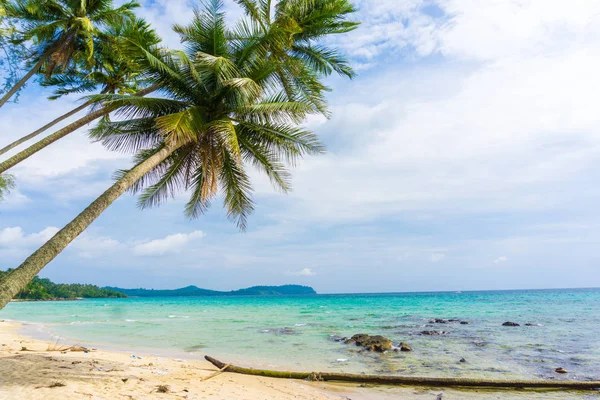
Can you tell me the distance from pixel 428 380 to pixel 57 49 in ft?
47.6

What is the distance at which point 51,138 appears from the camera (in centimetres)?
961

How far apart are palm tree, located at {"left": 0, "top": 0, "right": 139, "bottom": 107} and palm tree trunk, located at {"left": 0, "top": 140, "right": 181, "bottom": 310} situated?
7.28 metres

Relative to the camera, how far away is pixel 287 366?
1129cm

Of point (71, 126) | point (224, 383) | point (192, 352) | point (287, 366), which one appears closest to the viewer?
point (224, 383)

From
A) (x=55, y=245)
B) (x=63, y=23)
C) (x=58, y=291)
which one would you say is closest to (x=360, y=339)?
(x=55, y=245)

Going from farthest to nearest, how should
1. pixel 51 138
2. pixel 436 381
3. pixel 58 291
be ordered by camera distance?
pixel 58 291 → pixel 51 138 → pixel 436 381

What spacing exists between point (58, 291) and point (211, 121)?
105m

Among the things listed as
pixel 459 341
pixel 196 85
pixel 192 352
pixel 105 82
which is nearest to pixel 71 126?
pixel 196 85

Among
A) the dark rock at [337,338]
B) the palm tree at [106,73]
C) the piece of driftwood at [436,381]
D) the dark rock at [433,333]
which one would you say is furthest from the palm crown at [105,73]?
the dark rock at [433,333]

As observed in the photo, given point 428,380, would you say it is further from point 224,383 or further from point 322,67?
point 322,67

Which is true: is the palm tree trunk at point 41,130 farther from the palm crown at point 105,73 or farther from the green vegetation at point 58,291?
the green vegetation at point 58,291

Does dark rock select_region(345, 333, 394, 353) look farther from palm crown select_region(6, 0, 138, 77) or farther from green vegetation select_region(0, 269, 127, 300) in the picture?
green vegetation select_region(0, 269, 127, 300)

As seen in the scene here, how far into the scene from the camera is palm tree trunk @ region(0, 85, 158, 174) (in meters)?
8.68

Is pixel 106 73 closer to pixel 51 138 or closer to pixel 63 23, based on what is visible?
pixel 63 23
